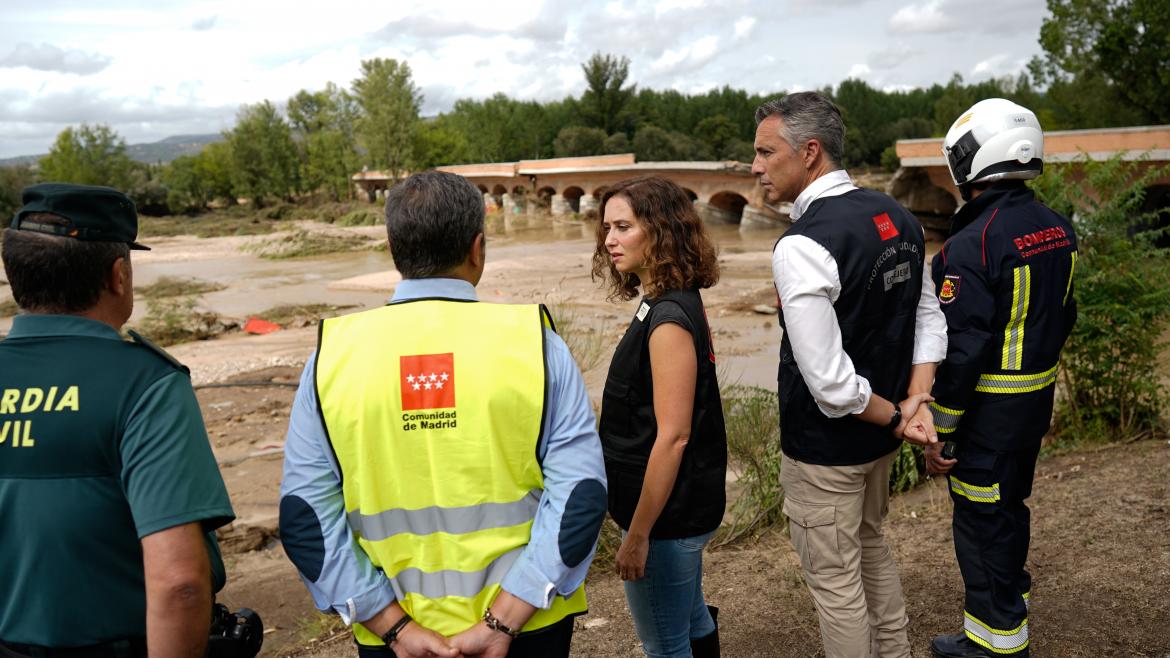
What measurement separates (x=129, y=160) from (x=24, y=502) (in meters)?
77.2

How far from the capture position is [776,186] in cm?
267

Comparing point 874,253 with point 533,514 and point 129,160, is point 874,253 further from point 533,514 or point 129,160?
point 129,160

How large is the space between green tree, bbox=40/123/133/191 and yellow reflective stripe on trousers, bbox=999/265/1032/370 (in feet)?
235

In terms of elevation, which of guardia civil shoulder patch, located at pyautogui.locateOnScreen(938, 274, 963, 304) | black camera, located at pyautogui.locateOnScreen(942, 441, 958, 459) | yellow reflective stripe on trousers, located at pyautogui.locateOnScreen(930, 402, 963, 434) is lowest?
black camera, located at pyautogui.locateOnScreen(942, 441, 958, 459)

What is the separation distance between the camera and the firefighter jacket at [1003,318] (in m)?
2.75

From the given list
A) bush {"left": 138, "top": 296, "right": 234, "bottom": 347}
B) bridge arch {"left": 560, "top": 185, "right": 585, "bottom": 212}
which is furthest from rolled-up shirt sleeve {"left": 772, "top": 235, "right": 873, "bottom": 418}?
bridge arch {"left": 560, "top": 185, "right": 585, "bottom": 212}

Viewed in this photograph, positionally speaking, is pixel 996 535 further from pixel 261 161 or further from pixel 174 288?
pixel 261 161

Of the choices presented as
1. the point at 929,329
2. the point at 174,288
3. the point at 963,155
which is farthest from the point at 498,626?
the point at 174,288

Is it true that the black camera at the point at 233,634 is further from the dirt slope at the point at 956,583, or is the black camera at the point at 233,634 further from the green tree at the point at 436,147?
the green tree at the point at 436,147

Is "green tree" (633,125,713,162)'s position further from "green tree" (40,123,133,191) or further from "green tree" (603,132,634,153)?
"green tree" (40,123,133,191)

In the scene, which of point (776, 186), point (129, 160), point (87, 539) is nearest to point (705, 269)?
point (776, 186)

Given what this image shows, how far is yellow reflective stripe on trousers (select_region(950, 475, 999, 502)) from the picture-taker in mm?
2818

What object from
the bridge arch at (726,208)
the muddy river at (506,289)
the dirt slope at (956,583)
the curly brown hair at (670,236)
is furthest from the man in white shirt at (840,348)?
the bridge arch at (726,208)

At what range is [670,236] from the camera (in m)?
2.57
